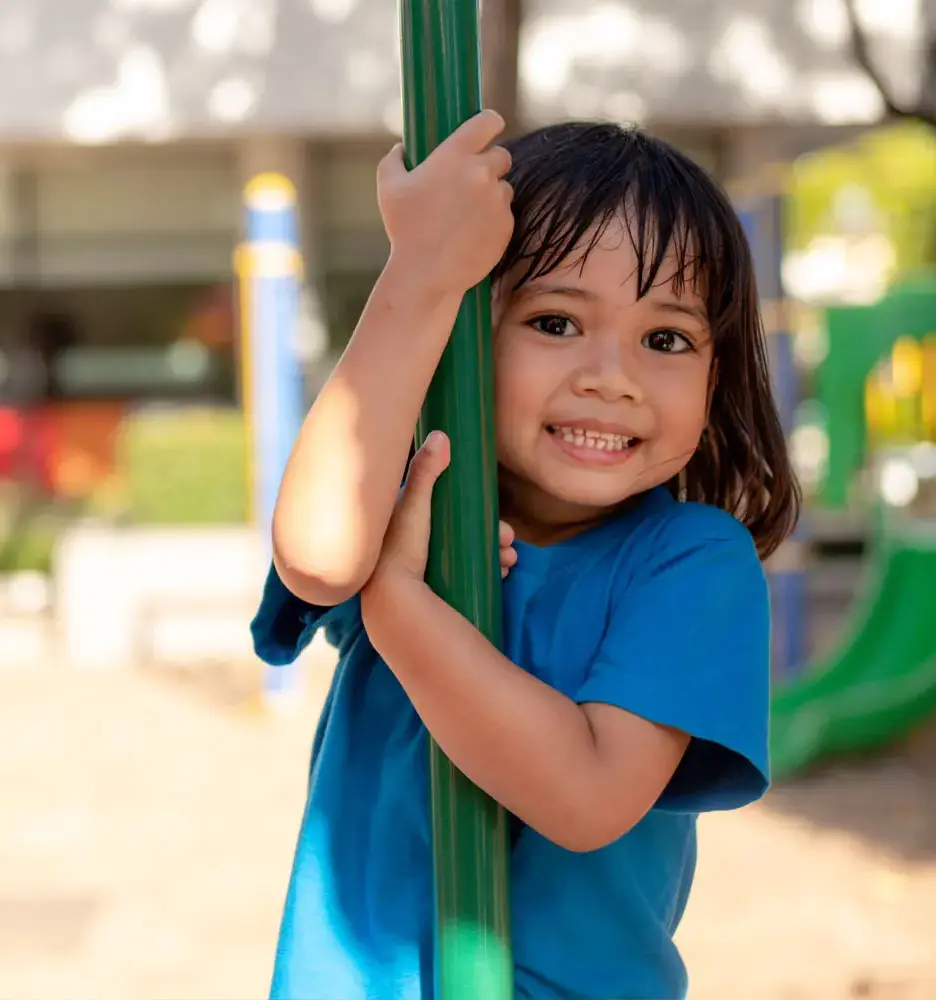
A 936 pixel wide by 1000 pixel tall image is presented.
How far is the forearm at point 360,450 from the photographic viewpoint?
3.71 ft

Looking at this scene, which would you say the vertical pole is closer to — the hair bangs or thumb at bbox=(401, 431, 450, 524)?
the hair bangs

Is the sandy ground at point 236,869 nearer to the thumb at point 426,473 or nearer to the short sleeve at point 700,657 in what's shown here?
the short sleeve at point 700,657

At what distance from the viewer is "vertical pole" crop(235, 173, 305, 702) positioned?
6840mm

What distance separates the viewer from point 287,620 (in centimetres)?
134

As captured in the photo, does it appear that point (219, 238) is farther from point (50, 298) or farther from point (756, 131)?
point (756, 131)

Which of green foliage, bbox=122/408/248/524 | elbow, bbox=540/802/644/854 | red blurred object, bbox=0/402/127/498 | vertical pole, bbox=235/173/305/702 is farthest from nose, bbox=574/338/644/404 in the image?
red blurred object, bbox=0/402/127/498

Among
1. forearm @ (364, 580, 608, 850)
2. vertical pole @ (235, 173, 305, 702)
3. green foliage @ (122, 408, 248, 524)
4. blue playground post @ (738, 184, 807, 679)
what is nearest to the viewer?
forearm @ (364, 580, 608, 850)

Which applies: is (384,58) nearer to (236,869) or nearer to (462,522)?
(236,869)

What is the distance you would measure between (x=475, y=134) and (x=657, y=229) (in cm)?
19

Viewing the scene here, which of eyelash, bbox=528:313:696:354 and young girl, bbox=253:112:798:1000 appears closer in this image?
young girl, bbox=253:112:798:1000

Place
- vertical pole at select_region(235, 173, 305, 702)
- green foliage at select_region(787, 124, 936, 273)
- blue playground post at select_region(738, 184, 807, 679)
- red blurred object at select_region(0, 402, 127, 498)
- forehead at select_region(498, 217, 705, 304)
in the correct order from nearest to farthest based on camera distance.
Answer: forehead at select_region(498, 217, 705, 304) → blue playground post at select_region(738, 184, 807, 679) → vertical pole at select_region(235, 173, 305, 702) → red blurred object at select_region(0, 402, 127, 498) → green foliage at select_region(787, 124, 936, 273)

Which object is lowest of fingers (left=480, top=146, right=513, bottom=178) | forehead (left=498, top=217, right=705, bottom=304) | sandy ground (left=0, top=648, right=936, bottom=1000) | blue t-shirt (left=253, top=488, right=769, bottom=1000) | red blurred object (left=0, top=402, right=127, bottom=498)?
red blurred object (left=0, top=402, right=127, bottom=498)

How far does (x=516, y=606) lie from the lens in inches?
50.6

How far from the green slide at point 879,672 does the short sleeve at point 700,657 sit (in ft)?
15.9
